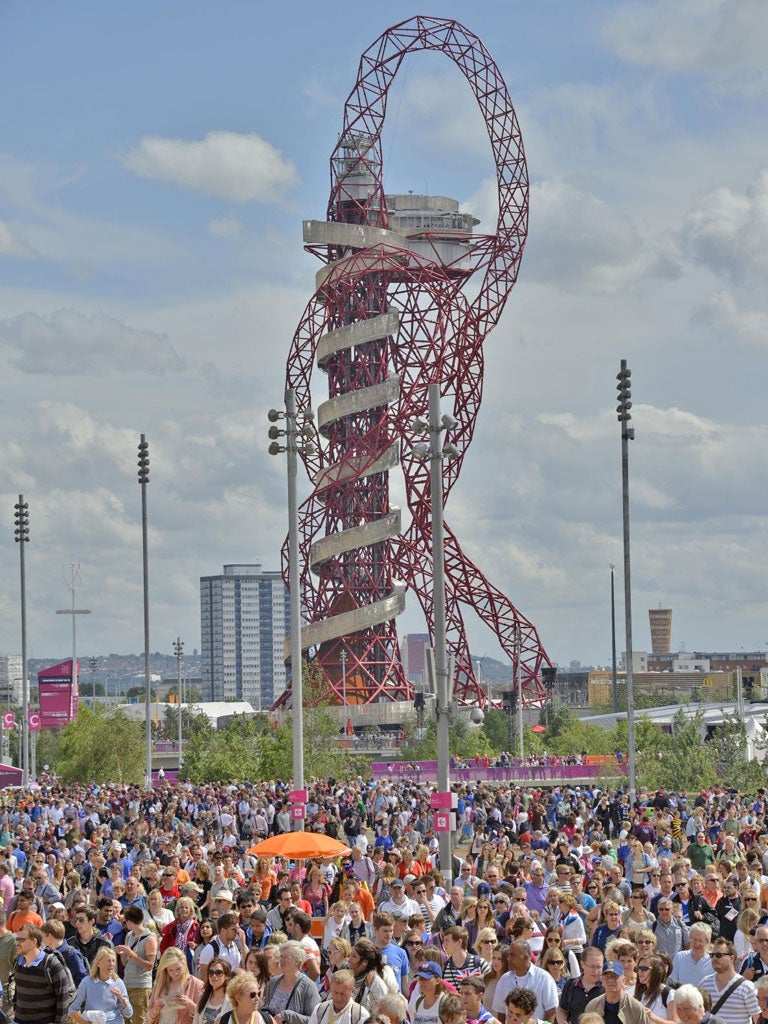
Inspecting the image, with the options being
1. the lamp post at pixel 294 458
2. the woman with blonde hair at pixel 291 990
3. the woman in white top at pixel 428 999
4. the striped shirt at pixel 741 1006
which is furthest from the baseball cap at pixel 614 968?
the lamp post at pixel 294 458

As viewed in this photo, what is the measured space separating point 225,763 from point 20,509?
1135 cm

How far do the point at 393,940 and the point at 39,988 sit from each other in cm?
Result: 307

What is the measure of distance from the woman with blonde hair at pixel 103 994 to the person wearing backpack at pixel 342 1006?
237 centimetres

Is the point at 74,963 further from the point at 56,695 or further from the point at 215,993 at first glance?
the point at 56,695

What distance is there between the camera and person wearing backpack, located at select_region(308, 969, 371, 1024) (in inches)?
444

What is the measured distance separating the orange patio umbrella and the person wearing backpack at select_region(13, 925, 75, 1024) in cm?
894

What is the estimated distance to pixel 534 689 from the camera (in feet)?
332

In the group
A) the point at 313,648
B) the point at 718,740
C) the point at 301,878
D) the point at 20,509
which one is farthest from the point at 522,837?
the point at 313,648

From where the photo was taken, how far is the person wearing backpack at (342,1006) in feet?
37.0

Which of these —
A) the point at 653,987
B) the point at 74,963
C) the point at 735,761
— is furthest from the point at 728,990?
the point at 735,761

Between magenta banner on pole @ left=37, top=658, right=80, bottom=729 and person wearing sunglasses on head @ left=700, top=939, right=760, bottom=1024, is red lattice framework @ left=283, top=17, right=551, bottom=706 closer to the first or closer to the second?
magenta banner on pole @ left=37, top=658, right=80, bottom=729

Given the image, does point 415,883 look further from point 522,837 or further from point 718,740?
point 718,740

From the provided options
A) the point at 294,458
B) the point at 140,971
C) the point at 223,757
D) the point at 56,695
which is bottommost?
the point at 223,757

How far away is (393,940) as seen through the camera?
14.7m
